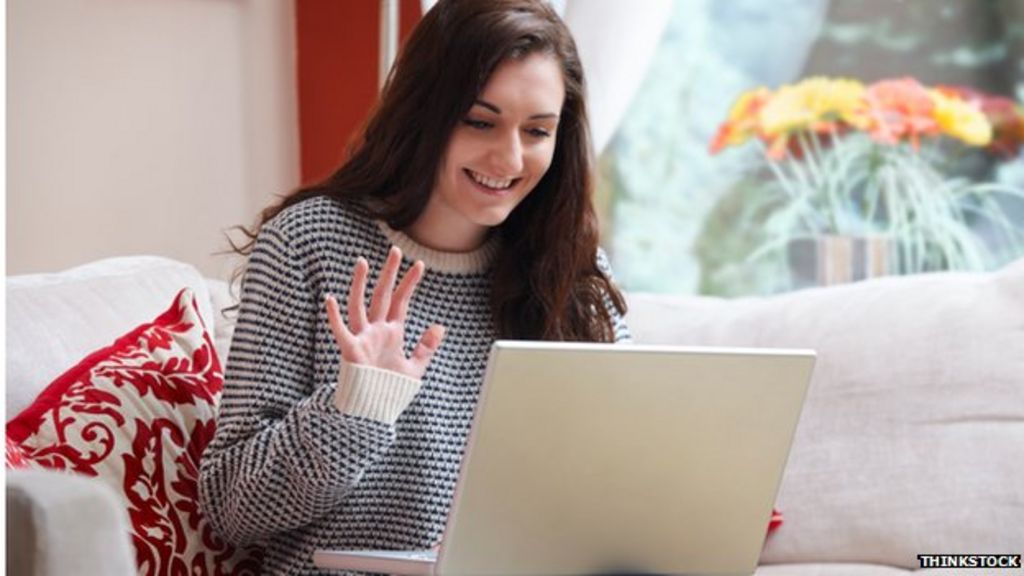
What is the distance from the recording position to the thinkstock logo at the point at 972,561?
206cm

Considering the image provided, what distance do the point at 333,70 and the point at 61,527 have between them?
2463 mm

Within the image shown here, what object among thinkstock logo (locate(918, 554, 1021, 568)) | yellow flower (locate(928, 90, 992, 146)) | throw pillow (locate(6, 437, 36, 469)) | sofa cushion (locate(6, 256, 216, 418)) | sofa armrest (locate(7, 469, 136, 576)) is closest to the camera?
sofa armrest (locate(7, 469, 136, 576))

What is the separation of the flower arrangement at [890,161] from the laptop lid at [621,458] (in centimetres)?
211

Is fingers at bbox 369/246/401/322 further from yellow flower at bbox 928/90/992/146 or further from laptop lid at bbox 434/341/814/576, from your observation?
yellow flower at bbox 928/90/992/146

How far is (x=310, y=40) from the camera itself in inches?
132

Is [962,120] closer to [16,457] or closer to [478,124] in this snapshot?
[478,124]

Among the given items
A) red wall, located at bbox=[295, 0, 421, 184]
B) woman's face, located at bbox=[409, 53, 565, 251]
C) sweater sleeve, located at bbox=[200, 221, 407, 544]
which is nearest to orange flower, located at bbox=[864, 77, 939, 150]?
red wall, located at bbox=[295, 0, 421, 184]

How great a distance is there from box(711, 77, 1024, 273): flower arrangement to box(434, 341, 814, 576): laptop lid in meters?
2.11

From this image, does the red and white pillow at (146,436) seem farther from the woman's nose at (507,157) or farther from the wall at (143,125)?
the wall at (143,125)

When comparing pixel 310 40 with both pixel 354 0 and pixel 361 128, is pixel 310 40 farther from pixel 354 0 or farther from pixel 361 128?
pixel 361 128

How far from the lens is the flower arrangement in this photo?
11.5ft

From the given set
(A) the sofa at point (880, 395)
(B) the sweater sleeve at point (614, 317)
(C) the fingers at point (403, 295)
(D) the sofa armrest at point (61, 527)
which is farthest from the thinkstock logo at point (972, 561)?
(D) the sofa armrest at point (61, 527)

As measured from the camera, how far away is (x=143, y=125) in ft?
9.59

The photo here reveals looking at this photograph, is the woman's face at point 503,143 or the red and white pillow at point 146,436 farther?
the woman's face at point 503,143
